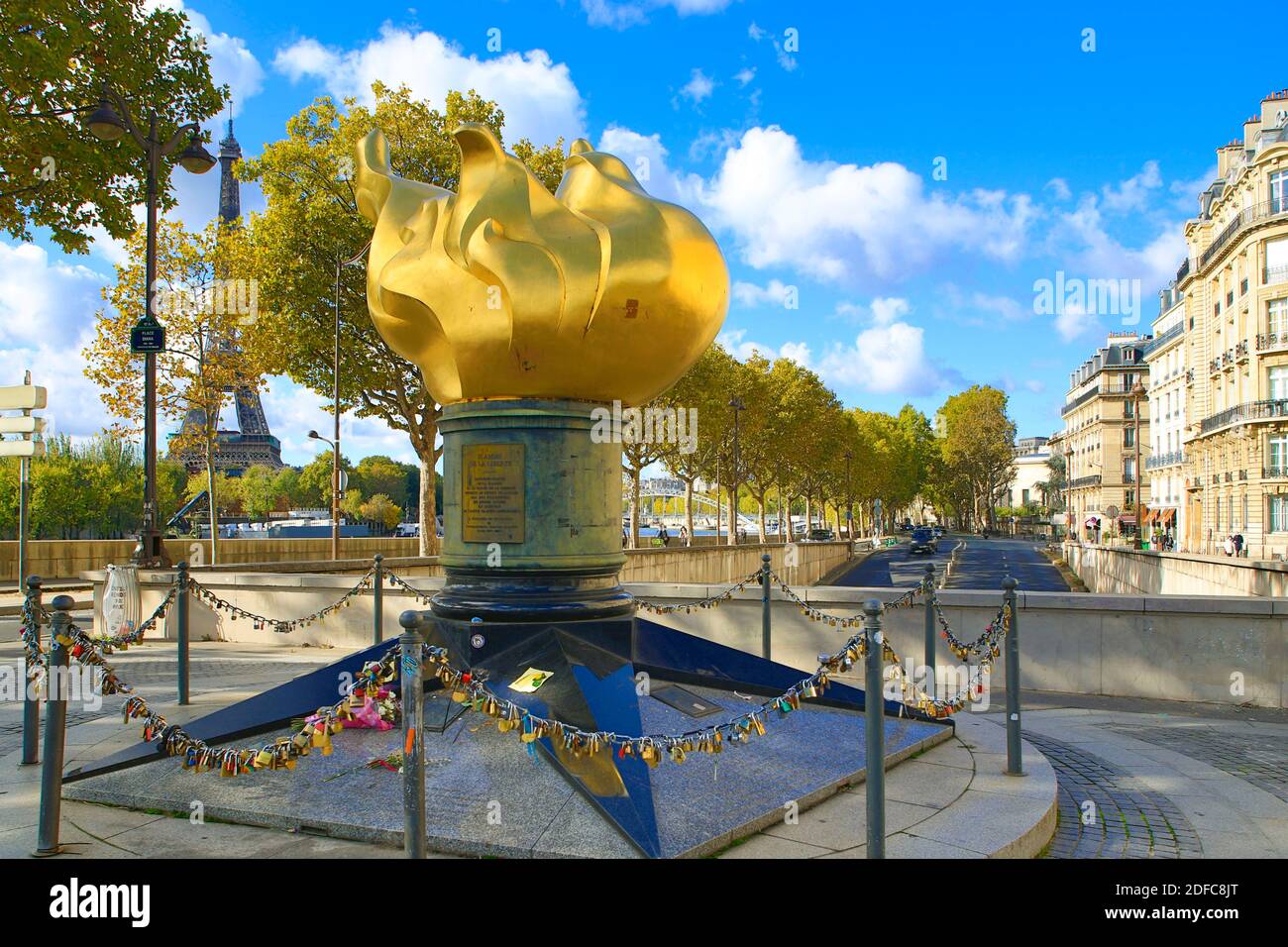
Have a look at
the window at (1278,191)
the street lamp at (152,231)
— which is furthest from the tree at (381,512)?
the street lamp at (152,231)

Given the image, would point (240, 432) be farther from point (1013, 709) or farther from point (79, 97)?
point (1013, 709)

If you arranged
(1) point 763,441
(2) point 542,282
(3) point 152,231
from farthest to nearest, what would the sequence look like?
(1) point 763,441 → (3) point 152,231 → (2) point 542,282

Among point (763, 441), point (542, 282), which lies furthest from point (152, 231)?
point (763, 441)

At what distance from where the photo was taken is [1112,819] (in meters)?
6.07

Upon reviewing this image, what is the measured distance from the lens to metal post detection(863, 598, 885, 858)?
4.42 m

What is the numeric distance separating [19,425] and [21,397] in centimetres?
45

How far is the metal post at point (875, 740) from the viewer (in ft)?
14.5

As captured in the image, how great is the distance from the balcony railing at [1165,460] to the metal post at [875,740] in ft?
216

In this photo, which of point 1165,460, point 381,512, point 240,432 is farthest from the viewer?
point 240,432

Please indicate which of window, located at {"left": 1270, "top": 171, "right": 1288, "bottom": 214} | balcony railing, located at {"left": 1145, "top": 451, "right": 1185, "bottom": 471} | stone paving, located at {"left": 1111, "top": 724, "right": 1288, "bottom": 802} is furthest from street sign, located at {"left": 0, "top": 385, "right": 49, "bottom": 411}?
balcony railing, located at {"left": 1145, "top": 451, "right": 1185, "bottom": 471}

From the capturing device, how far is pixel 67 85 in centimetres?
1498

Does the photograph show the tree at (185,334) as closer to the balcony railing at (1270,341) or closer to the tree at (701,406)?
the tree at (701,406)
